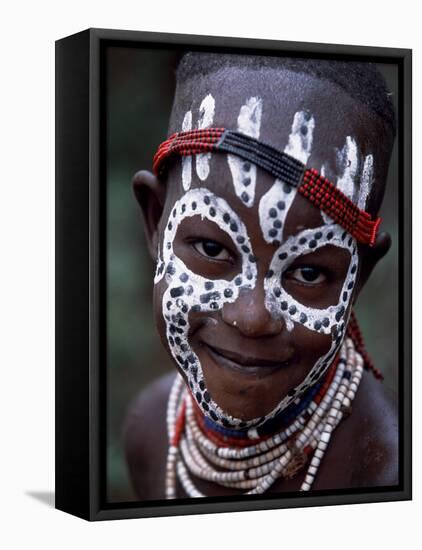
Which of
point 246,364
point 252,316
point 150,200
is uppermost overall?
point 150,200

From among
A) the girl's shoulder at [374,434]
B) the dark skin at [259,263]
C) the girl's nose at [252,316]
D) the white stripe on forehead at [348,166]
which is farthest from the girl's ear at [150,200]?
the girl's shoulder at [374,434]

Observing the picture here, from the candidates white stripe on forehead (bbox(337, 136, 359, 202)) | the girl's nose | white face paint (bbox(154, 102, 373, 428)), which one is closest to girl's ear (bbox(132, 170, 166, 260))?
white face paint (bbox(154, 102, 373, 428))

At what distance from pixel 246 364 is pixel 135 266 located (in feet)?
2.83

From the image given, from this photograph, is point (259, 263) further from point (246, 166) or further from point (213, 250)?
point (246, 166)

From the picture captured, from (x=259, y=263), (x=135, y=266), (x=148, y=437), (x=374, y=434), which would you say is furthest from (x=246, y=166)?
(x=148, y=437)

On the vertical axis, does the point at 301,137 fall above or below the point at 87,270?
above

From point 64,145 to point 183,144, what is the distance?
46 centimetres

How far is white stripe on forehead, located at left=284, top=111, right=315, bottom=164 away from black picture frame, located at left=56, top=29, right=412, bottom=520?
34cm

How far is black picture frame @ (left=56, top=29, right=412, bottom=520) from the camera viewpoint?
4.66 m

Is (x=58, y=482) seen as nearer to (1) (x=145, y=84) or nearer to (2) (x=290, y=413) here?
(2) (x=290, y=413)

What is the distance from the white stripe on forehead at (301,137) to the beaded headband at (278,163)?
0.02 metres

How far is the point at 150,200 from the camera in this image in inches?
193

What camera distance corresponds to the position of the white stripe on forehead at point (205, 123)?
15.2ft

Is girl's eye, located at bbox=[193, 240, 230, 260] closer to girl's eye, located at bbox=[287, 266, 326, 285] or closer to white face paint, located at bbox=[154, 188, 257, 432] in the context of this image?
white face paint, located at bbox=[154, 188, 257, 432]
